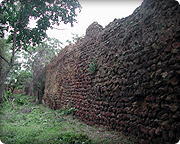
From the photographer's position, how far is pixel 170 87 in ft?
6.61

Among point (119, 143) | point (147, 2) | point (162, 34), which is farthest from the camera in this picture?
point (147, 2)

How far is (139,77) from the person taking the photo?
8.52 feet

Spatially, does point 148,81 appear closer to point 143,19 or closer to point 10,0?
point 143,19

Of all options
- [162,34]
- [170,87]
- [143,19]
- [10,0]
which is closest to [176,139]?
[170,87]

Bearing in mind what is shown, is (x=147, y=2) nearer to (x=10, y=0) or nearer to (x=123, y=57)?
(x=123, y=57)

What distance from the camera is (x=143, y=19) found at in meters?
2.81

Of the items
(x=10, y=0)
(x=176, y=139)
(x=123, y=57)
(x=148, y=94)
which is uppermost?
(x=10, y=0)

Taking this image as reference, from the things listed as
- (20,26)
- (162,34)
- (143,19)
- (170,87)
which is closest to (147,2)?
(143,19)

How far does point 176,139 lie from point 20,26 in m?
5.22

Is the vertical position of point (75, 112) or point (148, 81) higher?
A: point (148, 81)

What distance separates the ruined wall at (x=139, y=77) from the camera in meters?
2.03

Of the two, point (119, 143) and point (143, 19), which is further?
point (143, 19)

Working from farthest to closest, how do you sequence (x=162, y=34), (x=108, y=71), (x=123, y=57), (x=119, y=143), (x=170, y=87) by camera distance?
1. (x=108, y=71)
2. (x=123, y=57)
3. (x=119, y=143)
4. (x=162, y=34)
5. (x=170, y=87)

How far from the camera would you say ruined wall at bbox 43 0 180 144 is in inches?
80.0
